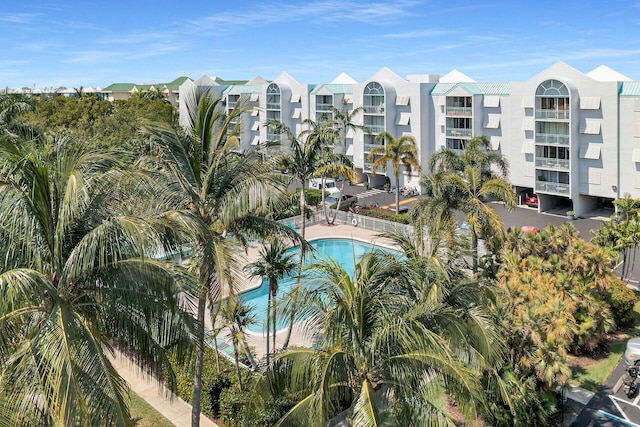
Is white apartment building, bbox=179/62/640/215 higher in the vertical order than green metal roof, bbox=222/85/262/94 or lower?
lower

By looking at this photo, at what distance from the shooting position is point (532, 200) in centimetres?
4038

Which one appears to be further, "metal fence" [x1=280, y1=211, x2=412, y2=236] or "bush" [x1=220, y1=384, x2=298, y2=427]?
"metal fence" [x1=280, y1=211, x2=412, y2=236]

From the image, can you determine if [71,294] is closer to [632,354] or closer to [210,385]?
[210,385]

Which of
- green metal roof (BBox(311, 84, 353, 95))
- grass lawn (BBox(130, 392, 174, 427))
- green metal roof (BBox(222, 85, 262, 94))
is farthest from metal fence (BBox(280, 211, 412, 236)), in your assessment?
green metal roof (BBox(222, 85, 262, 94))

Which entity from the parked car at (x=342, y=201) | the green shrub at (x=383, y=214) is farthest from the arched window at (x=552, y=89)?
→ the parked car at (x=342, y=201)

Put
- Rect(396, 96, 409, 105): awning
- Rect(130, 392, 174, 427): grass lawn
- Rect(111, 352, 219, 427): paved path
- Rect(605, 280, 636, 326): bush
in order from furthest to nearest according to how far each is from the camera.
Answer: Rect(396, 96, 409, 105): awning
Rect(605, 280, 636, 326): bush
Rect(111, 352, 219, 427): paved path
Rect(130, 392, 174, 427): grass lawn

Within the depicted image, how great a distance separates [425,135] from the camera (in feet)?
148

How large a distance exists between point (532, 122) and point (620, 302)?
21293 millimetres

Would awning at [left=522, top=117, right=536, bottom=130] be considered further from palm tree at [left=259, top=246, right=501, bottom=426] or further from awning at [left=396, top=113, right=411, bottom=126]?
palm tree at [left=259, top=246, right=501, bottom=426]

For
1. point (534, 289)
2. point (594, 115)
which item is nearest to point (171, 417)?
point (534, 289)

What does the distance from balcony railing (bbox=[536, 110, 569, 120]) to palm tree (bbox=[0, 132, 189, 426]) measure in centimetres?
3387

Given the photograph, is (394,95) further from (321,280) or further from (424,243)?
(321,280)

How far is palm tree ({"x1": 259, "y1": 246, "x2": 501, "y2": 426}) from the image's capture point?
28.7 ft

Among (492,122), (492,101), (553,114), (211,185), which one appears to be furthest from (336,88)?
(211,185)
